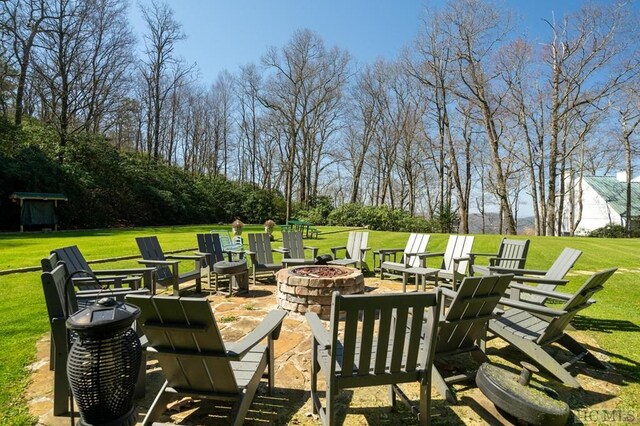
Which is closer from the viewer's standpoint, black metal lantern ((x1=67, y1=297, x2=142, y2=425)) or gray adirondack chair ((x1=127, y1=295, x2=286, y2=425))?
black metal lantern ((x1=67, y1=297, x2=142, y2=425))

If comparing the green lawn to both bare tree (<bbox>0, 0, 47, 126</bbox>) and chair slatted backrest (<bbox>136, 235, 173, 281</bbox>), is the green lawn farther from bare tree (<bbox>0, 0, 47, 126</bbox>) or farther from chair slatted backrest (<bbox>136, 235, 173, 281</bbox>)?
bare tree (<bbox>0, 0, 47, 126</bbox>)

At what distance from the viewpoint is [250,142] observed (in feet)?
110

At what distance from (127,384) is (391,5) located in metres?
18.1

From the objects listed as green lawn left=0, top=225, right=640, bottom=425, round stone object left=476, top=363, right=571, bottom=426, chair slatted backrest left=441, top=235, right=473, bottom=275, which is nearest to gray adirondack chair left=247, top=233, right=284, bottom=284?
green lawn left=0, top=225, right=640, bottom=425

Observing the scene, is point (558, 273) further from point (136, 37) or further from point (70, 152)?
point (136, 37)

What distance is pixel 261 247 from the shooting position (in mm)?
7211

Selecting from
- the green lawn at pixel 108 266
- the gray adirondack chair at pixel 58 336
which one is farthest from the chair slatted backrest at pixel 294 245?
the gray adirondack chair at pixel 58 336

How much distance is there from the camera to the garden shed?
15555 millimetres

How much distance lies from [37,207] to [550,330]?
1994cm

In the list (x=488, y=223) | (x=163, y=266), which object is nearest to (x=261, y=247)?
(x=163, y=266)

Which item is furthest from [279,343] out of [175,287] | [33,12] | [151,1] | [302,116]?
[151,1]

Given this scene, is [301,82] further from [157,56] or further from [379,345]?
[379,345]

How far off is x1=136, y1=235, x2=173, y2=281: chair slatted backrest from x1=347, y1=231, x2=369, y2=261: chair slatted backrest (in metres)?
3.84

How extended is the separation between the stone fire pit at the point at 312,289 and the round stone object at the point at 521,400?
231 centimetres
